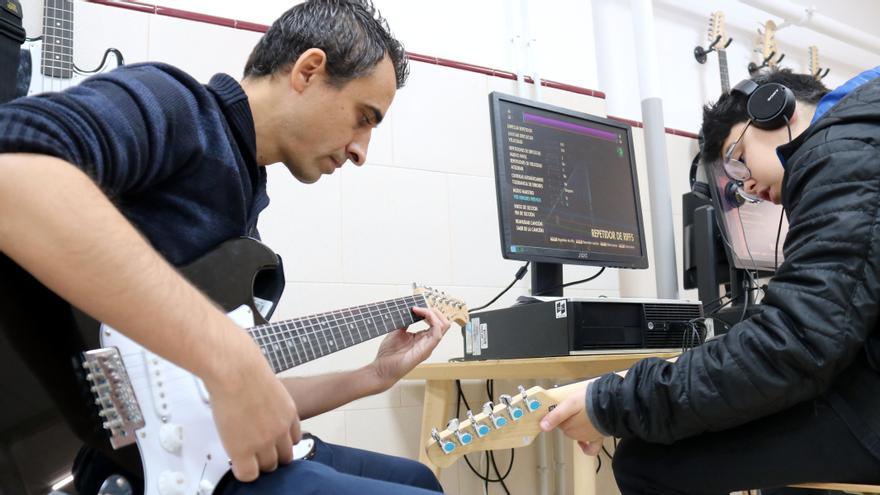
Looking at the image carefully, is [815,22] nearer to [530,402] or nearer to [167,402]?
[530,402]

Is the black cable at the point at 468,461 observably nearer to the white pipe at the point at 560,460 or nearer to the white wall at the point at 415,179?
the white wall at the point at 415,179

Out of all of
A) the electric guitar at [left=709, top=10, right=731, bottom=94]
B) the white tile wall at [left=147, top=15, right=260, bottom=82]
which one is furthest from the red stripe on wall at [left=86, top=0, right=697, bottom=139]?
the electric guitar at [left=709, top=10, right=731, bottom=94]

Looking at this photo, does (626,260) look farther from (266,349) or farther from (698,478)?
(266,349)

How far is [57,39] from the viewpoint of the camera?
68.1 inches

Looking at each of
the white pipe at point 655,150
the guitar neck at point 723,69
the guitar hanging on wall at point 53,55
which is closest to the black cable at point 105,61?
the guitar hanging on wall at point 53,55

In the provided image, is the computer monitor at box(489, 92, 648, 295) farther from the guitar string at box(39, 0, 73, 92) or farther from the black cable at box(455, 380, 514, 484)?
the guitar string at box(39, 0, 73, 92)

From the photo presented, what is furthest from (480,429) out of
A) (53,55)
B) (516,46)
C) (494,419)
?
(516,46)

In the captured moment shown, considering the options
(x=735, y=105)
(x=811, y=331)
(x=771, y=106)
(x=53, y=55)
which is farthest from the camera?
(x=53, y=55)

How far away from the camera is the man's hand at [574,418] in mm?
1106

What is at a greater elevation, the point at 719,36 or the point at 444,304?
the point at 719,36

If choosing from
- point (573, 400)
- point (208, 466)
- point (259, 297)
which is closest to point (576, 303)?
point (573, 400)

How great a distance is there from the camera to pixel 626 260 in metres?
1.93

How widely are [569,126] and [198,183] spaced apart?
1237 mm

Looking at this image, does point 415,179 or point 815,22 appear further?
point 815,22
